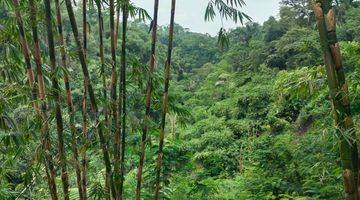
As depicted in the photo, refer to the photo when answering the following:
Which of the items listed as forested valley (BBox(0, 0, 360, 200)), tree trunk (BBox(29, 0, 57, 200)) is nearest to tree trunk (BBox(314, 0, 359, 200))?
forested valley (BBox(0, 0, 360, 200))

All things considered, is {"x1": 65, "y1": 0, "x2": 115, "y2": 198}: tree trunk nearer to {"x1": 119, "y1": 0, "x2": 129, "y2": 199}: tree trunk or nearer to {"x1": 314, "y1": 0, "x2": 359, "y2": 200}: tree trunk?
{"x1": 119, "y1": 0, "x2": 129, "y2": 199}: tree trunk

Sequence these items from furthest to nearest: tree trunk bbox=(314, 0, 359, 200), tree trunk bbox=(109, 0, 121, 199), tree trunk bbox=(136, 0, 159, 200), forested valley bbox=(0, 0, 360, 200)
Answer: tree trunk bbox=(136, 0, 159, 200)
tree trunk bbox=(109, 0, 121, 199)
forested valley bbox=(0, 0, 360, 200)
tree trunk bbox=(314, 0, 359, 200)

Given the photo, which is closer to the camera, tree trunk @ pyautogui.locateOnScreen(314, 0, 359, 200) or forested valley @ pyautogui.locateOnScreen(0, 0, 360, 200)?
tree trunk @ pyautogui.locateOnScreen(314, 0, 359, 200)

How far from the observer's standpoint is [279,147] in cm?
465

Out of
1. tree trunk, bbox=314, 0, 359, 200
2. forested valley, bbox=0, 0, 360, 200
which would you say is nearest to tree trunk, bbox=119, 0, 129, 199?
forested valley, bbox=0, 0, 360, 200

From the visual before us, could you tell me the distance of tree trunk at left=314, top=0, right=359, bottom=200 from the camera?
1532mm

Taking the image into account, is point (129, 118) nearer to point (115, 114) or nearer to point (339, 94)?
point (115, 114)

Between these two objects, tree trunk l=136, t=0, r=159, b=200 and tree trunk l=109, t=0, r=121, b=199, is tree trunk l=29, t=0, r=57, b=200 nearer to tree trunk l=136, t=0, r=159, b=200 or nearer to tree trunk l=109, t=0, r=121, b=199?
tree trunk l=109, t=0, r=121, b=199

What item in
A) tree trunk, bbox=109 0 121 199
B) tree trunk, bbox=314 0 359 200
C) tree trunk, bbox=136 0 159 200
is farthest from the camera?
tree trunk, bbox=136 0 159 200

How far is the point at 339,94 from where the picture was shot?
1572 millimetres

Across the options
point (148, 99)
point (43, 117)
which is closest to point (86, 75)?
point (43, 117)

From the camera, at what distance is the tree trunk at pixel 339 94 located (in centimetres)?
153

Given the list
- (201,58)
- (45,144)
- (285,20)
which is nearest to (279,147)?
(45,144)

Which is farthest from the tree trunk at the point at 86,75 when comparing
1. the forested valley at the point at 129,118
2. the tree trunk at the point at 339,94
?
the tree trunk at the point at 339,94
